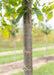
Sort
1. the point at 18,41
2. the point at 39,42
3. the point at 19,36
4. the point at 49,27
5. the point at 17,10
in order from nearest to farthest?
the point at 17,10 → the point at 49,27 → the point at 19,36 → the point at 18,41 → the point at 39,42

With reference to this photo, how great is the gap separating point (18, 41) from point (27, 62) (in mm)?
6142

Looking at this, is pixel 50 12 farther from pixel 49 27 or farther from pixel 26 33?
pixel 49 27

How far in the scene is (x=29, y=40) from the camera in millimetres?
335

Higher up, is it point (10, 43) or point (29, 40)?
point (29, 40)

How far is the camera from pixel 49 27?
13.7ft

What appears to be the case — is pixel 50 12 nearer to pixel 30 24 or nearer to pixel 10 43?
pixel 30 24

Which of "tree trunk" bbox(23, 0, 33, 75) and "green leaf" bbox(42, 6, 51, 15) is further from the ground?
"green leaf" bbox(42, 6, 51, 15)

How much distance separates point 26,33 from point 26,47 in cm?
4

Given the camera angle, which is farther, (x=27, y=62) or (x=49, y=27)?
(x=49, y=27)

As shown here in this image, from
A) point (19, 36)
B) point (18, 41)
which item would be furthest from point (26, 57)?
point (18, 41)

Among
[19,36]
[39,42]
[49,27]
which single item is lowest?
[39,42]

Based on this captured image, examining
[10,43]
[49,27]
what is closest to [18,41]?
[10,43]

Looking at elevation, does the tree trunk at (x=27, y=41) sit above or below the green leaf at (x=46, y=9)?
below

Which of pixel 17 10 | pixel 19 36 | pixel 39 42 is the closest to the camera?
pixel 17 10
